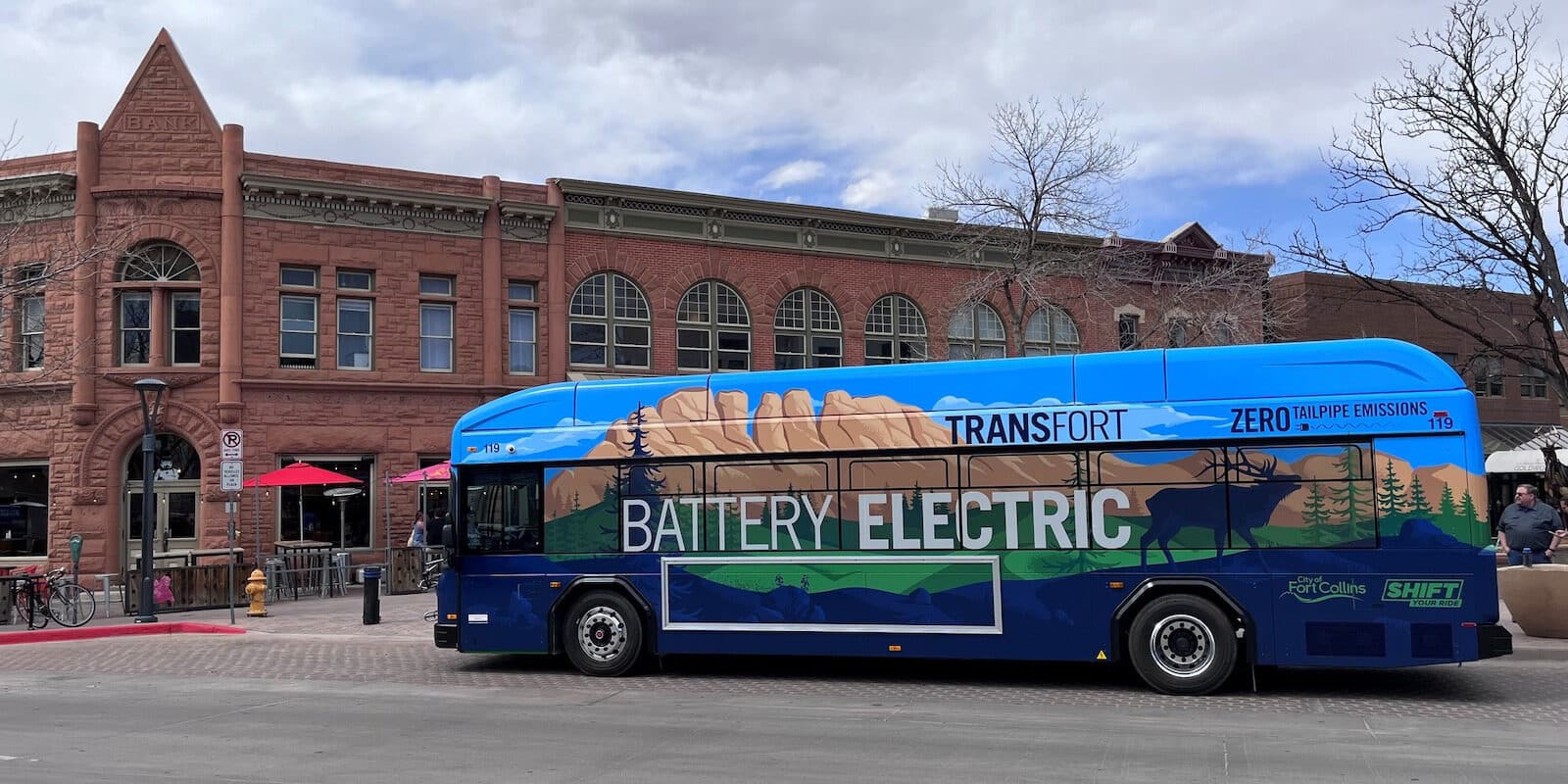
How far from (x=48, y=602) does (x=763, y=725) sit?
1402cm

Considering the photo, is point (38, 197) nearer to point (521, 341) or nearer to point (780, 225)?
point (521, 341)

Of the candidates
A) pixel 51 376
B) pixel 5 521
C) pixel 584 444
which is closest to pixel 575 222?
pixel 51 376

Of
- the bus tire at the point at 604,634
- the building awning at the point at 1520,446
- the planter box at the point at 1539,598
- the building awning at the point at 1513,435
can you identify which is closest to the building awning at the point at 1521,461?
the building awning at the point at 1520,446

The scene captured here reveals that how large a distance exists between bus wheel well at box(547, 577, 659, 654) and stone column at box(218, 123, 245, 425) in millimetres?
14610

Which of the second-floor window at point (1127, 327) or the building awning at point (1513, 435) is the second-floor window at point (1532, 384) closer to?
the building awning at point (1513, 435)

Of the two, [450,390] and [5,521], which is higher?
[450,390]

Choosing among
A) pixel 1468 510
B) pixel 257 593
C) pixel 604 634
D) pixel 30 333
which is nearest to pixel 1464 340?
pixel 1468 510

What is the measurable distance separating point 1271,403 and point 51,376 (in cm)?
2331

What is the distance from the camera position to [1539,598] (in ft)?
44.2

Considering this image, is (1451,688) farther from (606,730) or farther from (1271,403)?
(606,730)

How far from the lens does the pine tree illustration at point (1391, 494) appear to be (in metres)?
10.3

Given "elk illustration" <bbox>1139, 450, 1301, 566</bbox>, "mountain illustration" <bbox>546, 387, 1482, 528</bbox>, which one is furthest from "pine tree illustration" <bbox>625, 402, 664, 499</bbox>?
"elk illustration" <bbox>1139, 450, 1301, 566</bbox>

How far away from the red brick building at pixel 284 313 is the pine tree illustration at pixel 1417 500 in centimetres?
1392

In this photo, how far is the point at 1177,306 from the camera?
28.2 metres
